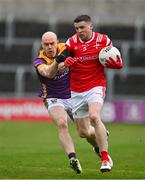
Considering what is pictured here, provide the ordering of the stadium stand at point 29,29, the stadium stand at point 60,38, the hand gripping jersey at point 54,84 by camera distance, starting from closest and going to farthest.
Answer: the hand gripping jersey at point 54,84
the stadium stand at point 60,38
the stadium stand at point 29,29

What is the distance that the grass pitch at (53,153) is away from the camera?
1348 cm

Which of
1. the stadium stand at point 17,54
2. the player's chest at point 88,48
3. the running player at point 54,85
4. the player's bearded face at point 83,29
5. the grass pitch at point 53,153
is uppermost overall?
the player's bearded face at point 83,29

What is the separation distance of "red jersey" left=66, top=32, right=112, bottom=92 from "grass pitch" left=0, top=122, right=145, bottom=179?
151cm

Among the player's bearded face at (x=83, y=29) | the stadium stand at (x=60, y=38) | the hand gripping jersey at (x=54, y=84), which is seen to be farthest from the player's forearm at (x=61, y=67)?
the stadium stand at (x=60, y=38)

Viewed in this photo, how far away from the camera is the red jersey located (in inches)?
571

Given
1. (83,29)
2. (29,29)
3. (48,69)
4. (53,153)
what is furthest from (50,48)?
(29,29)

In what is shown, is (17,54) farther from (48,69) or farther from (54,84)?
(48,69)

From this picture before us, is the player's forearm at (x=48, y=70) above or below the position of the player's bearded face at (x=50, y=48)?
below

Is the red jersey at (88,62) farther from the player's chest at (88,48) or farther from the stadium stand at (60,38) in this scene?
the stadium stand at (60,38)

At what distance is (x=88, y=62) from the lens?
14555mm

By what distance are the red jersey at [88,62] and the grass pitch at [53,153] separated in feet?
4.97

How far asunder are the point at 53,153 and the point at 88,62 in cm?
482

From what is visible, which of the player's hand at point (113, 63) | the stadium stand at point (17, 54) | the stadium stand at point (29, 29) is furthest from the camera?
the stadium stand at point (29, 29)

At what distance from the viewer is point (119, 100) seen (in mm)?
31438
